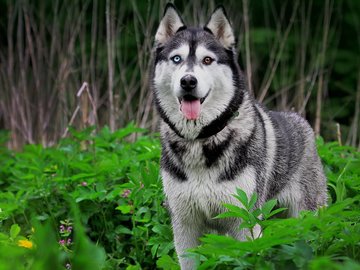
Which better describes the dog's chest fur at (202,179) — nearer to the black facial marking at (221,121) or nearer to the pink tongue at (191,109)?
the black facial marking at (221,121)

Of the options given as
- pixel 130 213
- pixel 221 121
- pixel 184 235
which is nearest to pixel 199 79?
pixel 221 121

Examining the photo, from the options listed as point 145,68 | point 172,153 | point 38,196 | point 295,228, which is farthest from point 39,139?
point 295,228

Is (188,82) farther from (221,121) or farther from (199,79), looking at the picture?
(221,121)

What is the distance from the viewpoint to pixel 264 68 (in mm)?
9477

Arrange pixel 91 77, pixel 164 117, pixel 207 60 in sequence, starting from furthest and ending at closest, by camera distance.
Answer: pixel 91 77, pixel 164 117, pixel 207 60

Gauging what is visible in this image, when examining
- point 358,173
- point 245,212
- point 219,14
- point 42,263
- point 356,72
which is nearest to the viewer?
point 42,263

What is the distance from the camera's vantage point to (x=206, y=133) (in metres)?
3.75

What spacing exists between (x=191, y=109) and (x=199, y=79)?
0.76ft

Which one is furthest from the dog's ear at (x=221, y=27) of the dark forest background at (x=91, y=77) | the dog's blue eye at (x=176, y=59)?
the dark forest background at (x=91, y=77)

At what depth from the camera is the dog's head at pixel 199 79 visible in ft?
11.9

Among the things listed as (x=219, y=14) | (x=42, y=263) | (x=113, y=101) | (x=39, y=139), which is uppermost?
(x=219, y=14)

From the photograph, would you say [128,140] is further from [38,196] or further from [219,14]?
[219,14]

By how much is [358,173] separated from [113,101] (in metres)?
2.89

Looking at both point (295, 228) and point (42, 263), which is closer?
point (42, 263)
